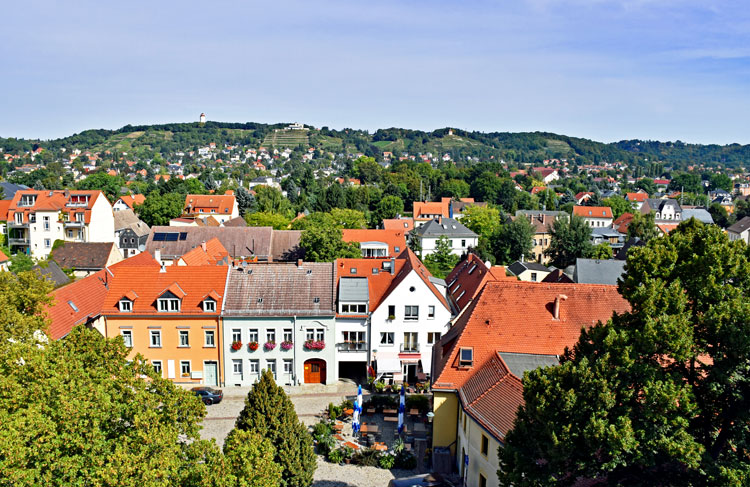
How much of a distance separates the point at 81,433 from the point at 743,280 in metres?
17.9

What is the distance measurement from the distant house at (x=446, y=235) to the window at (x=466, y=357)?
5399 centimetres

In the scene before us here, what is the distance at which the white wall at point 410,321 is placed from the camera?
119ft

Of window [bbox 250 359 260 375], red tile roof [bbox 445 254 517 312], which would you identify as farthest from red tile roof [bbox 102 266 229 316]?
red tile roof [bbox 445 254 517 312]

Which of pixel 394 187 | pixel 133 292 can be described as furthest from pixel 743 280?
pixel 394 187

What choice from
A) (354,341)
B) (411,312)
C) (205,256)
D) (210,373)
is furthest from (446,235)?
(210,373)

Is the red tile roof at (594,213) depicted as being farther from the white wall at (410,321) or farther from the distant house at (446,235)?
the white wall at (410,321)

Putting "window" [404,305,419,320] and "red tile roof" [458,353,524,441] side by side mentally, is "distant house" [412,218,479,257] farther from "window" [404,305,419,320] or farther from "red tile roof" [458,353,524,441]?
"red tile roof" [458,353,524,441]

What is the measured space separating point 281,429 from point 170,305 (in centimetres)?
1708

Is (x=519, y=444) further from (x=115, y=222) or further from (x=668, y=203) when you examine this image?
(x=668, y=203)

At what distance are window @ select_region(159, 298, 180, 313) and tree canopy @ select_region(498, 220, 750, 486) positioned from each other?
2503 centimetres

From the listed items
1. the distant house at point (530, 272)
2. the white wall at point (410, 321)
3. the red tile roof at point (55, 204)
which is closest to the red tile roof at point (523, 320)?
the white wall at point (410, 321)

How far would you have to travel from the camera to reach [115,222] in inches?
3201

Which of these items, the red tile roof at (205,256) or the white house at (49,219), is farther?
the white house at (49,219)

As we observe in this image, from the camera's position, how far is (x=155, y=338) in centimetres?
3547
